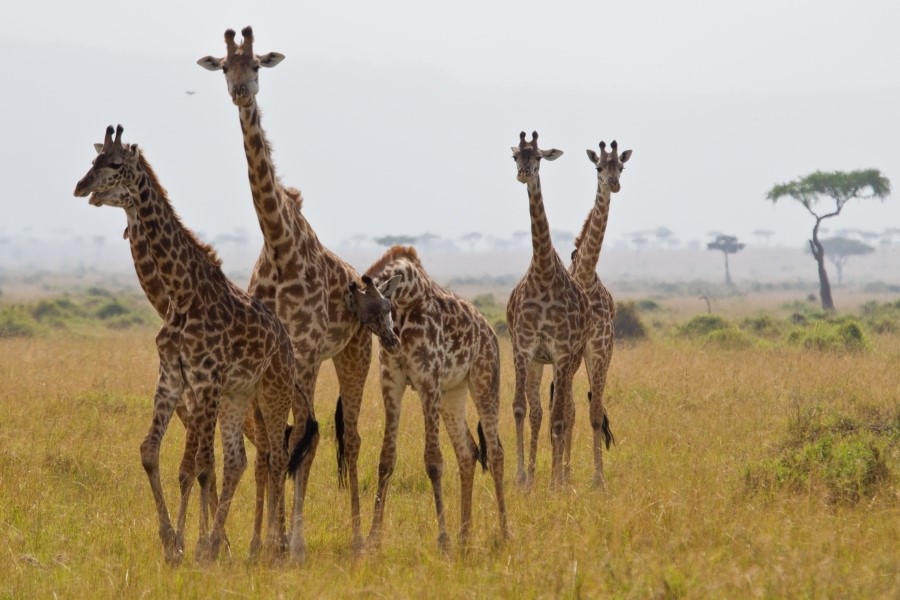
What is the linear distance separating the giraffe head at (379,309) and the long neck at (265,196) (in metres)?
0.88

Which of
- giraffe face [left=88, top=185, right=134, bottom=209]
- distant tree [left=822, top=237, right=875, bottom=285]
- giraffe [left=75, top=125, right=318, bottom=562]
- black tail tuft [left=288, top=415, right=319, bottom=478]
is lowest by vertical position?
distant tree [left=822, top=237, right=875, bottom=285]

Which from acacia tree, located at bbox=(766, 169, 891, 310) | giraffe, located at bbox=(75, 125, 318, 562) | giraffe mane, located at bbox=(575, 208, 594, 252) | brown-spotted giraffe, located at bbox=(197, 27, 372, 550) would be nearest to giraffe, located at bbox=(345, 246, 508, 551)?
brown-spotted giraffe, located at bbox=(197, 27, 372, 550)

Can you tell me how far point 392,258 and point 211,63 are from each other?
6.45ft

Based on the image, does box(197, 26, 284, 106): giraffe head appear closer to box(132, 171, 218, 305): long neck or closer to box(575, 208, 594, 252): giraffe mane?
box(132, 171, 218, 305): long neck

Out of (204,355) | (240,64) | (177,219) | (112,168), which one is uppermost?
(240,64)

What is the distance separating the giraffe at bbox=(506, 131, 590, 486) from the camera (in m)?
10.3

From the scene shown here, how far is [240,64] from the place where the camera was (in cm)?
802

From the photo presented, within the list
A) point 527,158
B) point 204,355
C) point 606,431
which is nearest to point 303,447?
point 204,355

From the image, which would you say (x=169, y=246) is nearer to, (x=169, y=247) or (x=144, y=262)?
(x=169, y=247)

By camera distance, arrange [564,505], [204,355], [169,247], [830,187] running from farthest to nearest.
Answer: [830,187] → [564,505] → [169,247] → [204,355]

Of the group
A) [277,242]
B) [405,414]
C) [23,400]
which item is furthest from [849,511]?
[23,400]

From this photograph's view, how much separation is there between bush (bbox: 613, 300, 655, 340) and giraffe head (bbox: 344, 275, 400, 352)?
16945mm

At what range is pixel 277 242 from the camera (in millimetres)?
8430

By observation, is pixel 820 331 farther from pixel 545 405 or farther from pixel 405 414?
pixel 405 414
